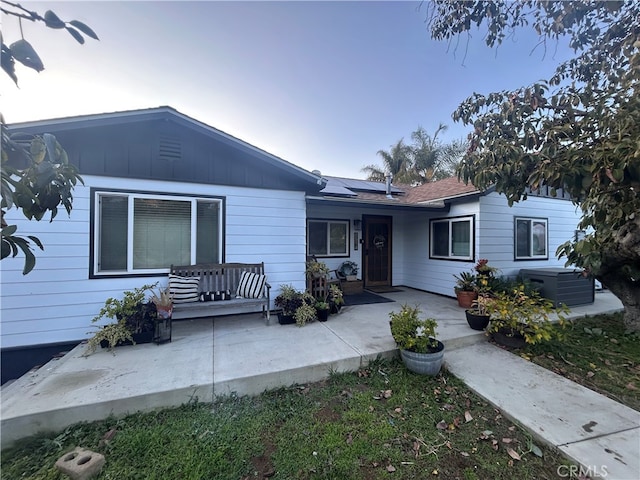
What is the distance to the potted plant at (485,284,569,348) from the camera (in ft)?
11.9

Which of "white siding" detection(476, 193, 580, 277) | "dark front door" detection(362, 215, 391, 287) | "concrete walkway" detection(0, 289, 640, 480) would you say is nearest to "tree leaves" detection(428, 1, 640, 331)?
"white siding" detection(476, 193, 580, 277)

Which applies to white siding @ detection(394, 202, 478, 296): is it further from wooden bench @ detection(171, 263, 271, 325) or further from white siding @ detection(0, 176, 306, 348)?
white siding @ detection(0, 176, 306, 348)

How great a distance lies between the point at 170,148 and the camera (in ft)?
14.8

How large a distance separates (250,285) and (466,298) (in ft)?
15.1

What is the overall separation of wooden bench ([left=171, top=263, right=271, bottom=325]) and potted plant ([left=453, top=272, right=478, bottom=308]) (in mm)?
4256

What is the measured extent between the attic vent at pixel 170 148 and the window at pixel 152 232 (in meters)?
0.67

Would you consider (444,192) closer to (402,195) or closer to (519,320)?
(402,195)

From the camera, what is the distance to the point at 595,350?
152 inches

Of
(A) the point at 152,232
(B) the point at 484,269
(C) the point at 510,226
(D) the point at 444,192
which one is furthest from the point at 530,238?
(A) the point at 152,232

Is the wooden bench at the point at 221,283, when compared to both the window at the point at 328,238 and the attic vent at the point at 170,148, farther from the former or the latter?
the window at the point at 328,238

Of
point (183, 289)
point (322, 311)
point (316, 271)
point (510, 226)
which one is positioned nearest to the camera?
point (183, 289)

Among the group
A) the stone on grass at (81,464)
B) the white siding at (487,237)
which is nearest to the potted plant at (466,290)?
the white siding at (487,237)

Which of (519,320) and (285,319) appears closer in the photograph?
(519,320)

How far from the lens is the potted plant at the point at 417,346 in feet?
10.4
